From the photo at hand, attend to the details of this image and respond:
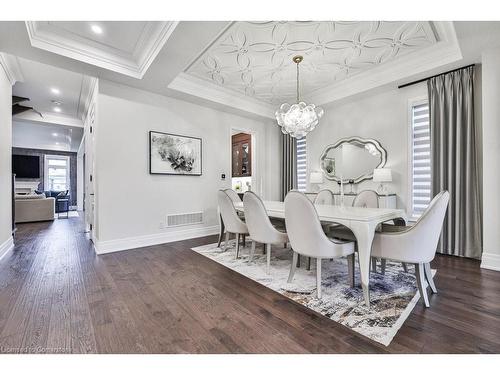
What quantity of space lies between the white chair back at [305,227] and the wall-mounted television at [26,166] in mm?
11532

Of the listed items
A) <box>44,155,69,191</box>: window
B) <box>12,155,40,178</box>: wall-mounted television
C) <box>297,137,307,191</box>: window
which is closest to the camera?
<box>297,137,307,191</box>: window

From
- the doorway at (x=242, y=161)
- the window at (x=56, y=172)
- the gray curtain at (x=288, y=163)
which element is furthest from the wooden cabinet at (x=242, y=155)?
the window at (x=56, y=172)

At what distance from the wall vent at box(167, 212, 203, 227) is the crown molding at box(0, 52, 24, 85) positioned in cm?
312

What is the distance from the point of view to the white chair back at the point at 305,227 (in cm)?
195

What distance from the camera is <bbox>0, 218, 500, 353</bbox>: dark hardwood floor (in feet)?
4.52

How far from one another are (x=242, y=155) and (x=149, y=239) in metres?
4.14

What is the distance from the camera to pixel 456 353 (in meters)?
1.31

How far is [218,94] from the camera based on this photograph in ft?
14.3

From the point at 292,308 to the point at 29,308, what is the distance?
2.06 metres

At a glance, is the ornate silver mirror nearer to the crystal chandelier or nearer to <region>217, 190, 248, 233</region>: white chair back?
the crystal chandelier

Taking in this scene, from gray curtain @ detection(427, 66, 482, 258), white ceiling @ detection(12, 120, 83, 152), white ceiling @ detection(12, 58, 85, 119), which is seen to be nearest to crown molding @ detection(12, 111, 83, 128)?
white ceiling @ detection(12, 58, 85, 119)
